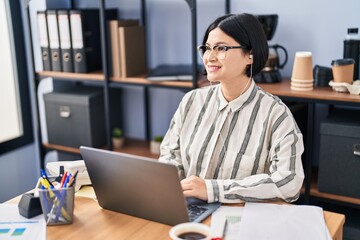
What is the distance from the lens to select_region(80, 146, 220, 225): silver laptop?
113 cm

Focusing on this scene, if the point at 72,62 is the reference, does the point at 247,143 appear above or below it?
below

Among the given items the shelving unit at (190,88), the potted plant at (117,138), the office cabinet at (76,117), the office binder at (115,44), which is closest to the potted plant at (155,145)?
the shelving unit at (190,88)

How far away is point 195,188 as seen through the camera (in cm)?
134

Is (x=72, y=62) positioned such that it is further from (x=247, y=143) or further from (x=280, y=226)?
(x=280, y=226)

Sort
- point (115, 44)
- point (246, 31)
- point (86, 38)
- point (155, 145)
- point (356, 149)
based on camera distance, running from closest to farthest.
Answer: point (246, 31) → point (356, 149) → point (115, 44) → point (86, 38) → point (155, 145)

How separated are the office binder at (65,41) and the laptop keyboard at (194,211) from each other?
1.53 m

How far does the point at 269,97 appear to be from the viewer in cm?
158

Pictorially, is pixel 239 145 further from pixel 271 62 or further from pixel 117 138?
pixel 117 138

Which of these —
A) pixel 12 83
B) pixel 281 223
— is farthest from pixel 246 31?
pixel 12 83

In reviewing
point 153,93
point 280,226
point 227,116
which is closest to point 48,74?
point 153,93

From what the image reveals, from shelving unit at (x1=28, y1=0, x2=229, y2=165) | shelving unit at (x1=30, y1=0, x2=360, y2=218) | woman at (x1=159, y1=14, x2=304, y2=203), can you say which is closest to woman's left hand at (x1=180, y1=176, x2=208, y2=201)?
woman at (x1=159, y1=14, x2=304, y2=203)

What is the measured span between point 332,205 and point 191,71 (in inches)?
38.6

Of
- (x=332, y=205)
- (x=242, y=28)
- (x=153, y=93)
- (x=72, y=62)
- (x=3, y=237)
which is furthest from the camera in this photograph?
(x=153, y=93)

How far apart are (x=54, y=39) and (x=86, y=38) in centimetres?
18
